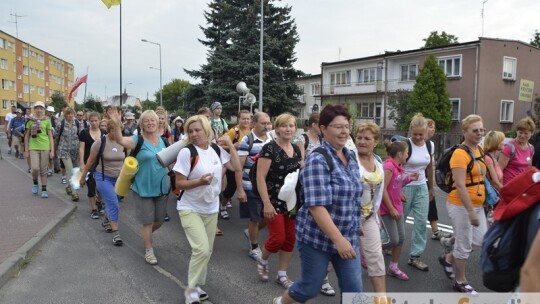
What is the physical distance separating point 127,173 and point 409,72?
3187cm

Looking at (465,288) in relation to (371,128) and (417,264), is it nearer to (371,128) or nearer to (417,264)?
(417,264)

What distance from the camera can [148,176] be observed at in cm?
518

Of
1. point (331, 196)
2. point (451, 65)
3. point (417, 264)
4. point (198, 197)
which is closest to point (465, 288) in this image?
point (417, 264)

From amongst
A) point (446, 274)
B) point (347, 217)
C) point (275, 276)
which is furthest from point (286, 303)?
point (446, 274)

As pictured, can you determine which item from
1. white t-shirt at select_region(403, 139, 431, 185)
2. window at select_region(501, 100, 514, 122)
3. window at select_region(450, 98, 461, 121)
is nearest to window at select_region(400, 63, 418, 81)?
window at select_region(450, 98, 461, 121)

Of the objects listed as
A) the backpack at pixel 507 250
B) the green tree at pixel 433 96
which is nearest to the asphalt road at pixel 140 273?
the backpack at pixel 507 250

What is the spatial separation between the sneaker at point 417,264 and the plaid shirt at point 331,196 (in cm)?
246

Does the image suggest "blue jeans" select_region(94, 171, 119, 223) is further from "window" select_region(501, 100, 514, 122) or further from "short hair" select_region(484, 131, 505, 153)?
"window" select_region(501, 100, 514, 122)

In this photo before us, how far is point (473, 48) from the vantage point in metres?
27.9

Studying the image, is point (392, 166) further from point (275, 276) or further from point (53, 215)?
point (53, 215)

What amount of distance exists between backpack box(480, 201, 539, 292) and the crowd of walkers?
905 millimetres

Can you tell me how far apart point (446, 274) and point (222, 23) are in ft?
97.0

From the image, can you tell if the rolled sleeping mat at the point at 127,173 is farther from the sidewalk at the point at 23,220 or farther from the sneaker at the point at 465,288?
the sneaker at the point at 465,288

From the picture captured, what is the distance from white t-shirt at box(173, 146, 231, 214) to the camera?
13.6ft
